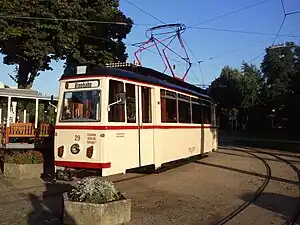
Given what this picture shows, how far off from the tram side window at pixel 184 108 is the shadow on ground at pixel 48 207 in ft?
16.5

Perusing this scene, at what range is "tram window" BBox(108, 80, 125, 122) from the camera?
10.0 metres

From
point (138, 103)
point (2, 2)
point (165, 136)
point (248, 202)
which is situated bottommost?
point (248, 202)

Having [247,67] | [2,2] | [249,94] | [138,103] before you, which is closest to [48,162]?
[138,103]

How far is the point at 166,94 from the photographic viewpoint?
1281cm

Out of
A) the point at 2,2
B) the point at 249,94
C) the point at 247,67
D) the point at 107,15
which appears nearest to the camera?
the point at 2,2

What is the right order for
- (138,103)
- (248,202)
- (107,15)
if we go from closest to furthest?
(248,202)
(138,103)
(107,15)

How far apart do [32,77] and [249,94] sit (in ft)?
146

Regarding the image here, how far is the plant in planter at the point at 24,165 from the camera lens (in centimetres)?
1273

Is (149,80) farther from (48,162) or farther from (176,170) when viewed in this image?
(48,162)

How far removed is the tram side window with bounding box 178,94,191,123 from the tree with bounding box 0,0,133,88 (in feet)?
28.5

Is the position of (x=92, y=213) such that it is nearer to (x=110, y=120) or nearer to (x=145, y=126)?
(x=110, y=120)

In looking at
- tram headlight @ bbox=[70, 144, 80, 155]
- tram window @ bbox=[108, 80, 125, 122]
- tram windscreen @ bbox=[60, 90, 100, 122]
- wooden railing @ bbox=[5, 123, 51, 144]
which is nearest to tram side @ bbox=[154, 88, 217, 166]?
tram window @ bbox=[108, 80, 125, 122]

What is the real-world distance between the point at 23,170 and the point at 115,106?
460 centimetres

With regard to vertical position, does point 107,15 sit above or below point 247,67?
below
